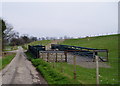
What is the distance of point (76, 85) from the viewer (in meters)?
7.70

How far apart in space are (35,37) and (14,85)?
15314 cm

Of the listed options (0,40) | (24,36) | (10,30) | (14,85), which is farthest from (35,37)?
(14,85)

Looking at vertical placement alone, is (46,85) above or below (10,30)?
below

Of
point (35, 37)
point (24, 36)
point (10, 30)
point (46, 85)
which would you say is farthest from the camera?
point (35, 37)

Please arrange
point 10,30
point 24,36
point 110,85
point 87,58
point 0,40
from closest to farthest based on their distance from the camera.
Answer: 1. point 110,85
2. point 87,58
3. point 0,40
4. point 10,30
5. point 24,36

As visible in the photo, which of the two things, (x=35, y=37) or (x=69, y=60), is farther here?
(x=35, y=37)

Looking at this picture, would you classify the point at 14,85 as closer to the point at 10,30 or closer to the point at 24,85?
the point at 24,85

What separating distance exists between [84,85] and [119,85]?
1.62 m

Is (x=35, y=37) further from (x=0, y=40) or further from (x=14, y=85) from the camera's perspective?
(x=14, y=85)

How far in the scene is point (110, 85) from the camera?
7.57 m

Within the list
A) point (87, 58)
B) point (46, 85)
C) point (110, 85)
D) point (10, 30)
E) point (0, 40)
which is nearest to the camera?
point (110, 85)

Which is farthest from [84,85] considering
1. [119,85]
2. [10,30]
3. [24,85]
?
[10,30]

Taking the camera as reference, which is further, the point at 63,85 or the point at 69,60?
the point at 69,60

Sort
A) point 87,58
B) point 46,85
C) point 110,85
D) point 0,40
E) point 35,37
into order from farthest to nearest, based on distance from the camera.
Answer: point 35,37, point 0,40, point 87,58, point 46,85, point 110,85
